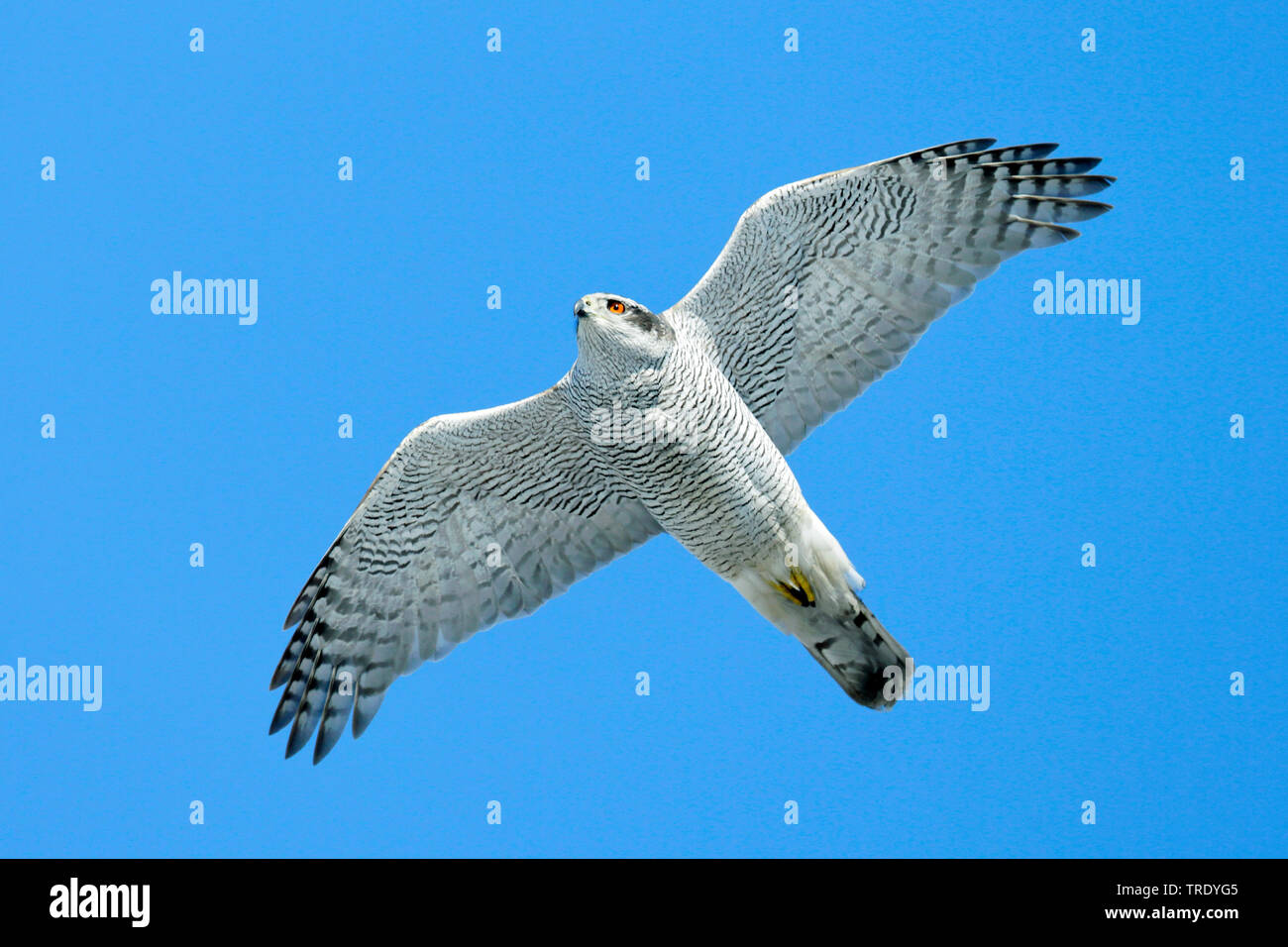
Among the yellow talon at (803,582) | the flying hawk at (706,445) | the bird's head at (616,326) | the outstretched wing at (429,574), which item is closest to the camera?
the bird's head at (616,326)

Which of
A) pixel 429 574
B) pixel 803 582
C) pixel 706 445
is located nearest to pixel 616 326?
pixel 706 445

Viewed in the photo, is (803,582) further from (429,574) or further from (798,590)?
(429,574)

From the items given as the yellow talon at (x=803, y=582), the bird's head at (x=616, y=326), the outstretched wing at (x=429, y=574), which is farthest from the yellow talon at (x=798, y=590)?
the bird's head at (x=616, y=326)

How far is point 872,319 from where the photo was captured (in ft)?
28.0

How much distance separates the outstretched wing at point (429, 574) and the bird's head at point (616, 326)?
4.76 ft

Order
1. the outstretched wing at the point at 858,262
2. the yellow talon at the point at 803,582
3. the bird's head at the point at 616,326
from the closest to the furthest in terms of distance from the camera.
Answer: the bird's head at the point at 616,326 → the outstretched wing at the point at 858,262 → the yellow talon at the point at 803,582

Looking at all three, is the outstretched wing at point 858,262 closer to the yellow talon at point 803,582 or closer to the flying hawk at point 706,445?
the flying hawk at point 706,445

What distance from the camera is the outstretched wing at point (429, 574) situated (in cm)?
891

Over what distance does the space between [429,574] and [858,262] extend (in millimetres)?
3376

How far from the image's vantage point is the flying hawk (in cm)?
784

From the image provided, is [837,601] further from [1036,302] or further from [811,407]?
[1036,302]

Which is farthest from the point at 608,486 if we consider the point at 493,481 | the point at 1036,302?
the point at 1036,302

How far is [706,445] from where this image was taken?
7758 millimetres

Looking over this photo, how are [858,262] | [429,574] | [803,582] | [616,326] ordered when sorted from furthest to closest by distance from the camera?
1. [429,574]
2. [858,262]
3. [803,582]
4. [616,326]
